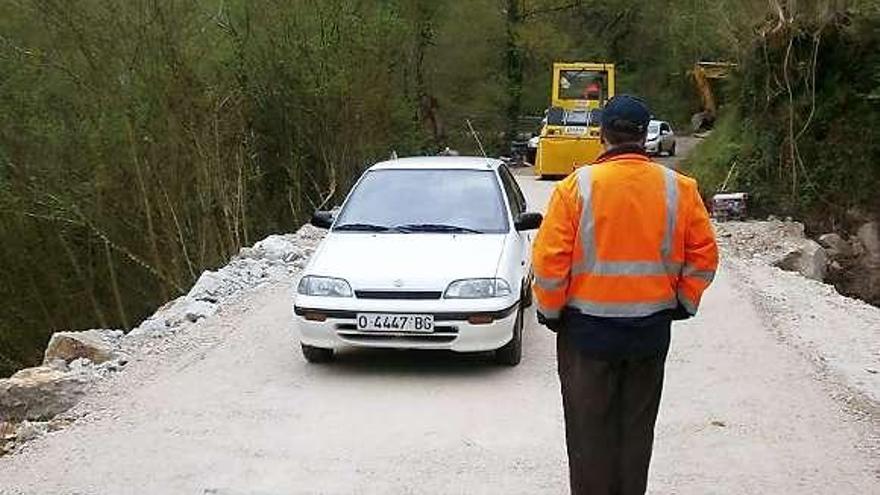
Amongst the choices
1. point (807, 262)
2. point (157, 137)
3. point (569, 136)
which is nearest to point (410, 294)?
point (807, 262)

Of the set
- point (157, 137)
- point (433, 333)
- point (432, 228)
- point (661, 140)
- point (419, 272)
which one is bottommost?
point (661, 140)

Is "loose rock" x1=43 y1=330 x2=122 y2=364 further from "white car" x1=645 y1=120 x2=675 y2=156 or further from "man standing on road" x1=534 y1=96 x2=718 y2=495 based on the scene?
"white car" x1=645 y1=120 x2=675 y2=156

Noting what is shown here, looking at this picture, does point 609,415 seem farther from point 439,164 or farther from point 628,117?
point 439,164

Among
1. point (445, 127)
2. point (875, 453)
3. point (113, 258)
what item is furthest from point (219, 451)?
point (445, 127)

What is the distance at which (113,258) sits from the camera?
21.7 metres

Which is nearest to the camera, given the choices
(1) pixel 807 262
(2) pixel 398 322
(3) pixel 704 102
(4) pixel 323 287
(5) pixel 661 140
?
(2) pixel 398 322

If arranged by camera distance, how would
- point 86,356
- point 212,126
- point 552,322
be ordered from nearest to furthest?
point 552,322 → point 86,356 → point 212,126

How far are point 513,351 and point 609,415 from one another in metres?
4.01

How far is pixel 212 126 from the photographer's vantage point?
1989 centimetres

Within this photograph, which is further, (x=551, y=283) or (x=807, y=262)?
(x=807, y=262)

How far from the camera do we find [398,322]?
313 inches

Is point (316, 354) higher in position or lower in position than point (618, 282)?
lower

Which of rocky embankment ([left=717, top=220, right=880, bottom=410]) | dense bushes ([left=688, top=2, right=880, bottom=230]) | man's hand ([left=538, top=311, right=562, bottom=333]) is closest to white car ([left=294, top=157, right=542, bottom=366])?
rocky embankment ([left=717, top=220, right=880, bottom=410])

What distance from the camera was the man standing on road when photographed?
4.36 m
